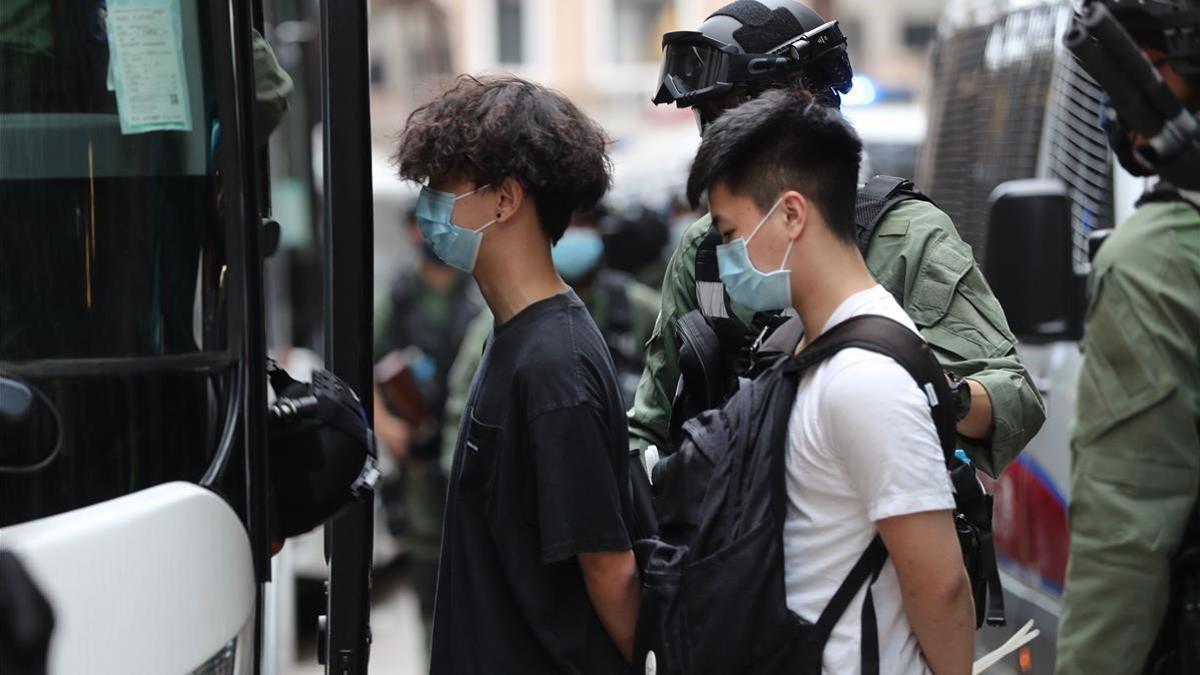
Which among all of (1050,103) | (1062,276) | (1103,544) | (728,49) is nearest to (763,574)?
(1103,544)

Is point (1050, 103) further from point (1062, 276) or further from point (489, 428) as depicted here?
point (489, 428)

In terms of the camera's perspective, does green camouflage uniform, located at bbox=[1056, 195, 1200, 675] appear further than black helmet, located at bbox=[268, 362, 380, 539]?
No

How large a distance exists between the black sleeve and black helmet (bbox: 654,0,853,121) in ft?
2.53

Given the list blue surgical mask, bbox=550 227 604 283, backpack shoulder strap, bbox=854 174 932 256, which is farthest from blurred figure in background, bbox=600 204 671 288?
backpack shoulder strap, bbox=854 174 932 256

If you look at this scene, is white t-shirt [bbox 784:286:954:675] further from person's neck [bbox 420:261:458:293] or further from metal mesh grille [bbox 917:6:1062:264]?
person's neck [bbox 420:261:458:293]

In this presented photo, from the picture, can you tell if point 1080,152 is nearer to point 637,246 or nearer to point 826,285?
point 826,285

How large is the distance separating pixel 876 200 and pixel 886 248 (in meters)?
0.09

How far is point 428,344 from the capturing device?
7.72 m

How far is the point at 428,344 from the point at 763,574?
542cm

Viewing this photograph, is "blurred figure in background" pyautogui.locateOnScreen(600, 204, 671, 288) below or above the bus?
below

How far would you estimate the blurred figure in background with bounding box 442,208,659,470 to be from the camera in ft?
20.9

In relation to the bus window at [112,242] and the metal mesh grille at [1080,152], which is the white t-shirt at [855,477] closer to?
the bus window at [112,242]

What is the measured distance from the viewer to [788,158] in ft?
8.23

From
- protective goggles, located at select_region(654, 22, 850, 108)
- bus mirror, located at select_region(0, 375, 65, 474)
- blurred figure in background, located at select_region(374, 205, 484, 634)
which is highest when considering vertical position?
protective goggles, located at select_region(654, 22, 850, 108)
